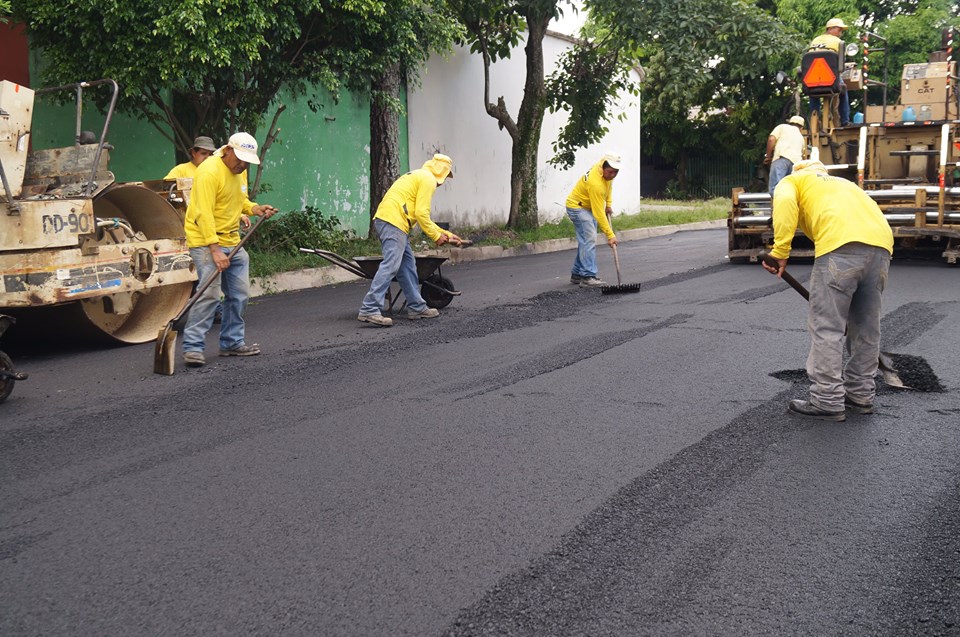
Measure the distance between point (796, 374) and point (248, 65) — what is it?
713 cm

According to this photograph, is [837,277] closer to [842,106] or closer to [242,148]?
[242,148]

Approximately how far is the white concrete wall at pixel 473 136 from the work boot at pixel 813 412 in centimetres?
1290

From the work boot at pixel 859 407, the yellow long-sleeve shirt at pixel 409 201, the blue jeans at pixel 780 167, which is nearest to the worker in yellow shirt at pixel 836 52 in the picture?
the blue jeans at pixel 780 167

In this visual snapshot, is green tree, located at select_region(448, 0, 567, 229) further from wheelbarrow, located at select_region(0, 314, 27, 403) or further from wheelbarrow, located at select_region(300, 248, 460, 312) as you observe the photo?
wheelbarrow, located at select_region(0, 314, 27, 403)

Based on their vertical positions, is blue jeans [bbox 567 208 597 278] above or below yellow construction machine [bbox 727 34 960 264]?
below

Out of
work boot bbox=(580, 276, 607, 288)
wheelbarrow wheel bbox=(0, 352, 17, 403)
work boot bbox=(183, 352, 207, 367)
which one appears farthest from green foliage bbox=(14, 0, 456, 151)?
wheelbarrow wheel bbox=(0, 352, 17, 403)


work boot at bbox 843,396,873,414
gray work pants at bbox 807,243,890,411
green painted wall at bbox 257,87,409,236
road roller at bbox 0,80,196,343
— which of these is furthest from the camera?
green painted wall at bbox 257,87,409,236

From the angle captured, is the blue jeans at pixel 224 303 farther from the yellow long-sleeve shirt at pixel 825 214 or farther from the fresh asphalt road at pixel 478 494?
the yellow long-sleeve shirt at pixel 825 214

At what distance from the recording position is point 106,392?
22.0 ft

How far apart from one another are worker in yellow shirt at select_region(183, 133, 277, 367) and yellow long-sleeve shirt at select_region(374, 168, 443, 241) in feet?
5.64

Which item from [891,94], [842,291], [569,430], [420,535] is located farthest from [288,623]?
[891,94]

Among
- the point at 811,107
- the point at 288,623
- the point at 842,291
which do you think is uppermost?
the point at 811,107

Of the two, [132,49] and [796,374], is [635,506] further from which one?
[132,49]

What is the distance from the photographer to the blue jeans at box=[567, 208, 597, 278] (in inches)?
468
